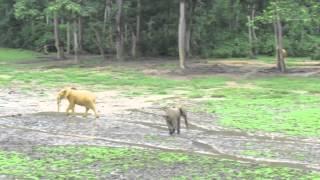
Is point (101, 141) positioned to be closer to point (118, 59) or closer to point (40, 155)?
point (40, 155)

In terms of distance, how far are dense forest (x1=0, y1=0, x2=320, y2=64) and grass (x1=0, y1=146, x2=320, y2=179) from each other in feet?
95.1

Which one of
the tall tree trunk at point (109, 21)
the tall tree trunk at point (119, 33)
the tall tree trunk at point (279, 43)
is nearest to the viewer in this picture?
the tall tree trunk at point (279, 43)

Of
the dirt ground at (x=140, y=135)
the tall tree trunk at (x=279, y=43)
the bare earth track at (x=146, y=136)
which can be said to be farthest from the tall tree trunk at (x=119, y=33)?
→ the bare earth track at (x=146, y=136)

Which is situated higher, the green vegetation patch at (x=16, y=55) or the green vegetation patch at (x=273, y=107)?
the green vegetation patch at (x=16, y=55)

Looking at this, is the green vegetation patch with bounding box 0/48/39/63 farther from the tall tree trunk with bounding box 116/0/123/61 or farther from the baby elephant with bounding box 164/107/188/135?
the baby elephant with bounding box 164/107/188/135

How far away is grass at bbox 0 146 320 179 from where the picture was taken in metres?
9.63

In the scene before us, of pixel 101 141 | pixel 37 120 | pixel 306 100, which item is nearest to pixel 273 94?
pixel 306 100

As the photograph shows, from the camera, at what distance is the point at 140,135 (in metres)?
13.7

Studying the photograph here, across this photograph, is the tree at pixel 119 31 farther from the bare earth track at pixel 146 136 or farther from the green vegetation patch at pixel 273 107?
the bare earth track at pixel 146 136

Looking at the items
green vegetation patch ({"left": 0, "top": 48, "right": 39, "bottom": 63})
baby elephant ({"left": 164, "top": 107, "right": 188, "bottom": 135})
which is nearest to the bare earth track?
baby elephant ({"left": 164, "top": 107, "right": 188, "bottom": 135})

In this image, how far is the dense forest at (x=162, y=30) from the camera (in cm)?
4400

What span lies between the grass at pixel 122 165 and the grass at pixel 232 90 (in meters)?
3.79

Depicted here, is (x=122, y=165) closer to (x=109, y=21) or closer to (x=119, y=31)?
(x=119, y=31)

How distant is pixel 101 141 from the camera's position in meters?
12.9
